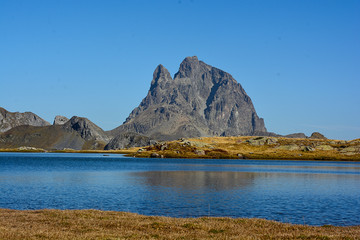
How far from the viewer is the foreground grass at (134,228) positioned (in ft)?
89.4

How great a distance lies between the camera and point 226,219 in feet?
122

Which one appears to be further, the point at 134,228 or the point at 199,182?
the point at 199,182

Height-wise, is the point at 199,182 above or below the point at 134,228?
below

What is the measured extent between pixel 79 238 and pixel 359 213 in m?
40.1

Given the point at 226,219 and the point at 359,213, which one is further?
the point at 359,213

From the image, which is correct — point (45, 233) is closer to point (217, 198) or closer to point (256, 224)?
point (256, 224)

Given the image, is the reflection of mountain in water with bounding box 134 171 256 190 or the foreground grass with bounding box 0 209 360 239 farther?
the reflection of mountain in water with bounding box 134 171 256 190

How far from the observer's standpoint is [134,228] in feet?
102

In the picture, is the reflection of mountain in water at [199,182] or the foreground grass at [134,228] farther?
the reflection of mountain in water at [199,182]

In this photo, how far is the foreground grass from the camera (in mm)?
27250

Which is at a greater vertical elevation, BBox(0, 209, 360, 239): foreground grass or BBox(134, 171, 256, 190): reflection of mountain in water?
BBox(0, 209, 360, 239): foreground grass

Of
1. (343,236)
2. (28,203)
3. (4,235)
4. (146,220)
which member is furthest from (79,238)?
(28,203)

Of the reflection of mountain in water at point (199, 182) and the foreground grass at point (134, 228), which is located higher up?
the foreground grass at point (134, 228)

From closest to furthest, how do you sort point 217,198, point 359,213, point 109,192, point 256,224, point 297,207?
point 256,224 → point 359,213 → point 297,207 → point 217,198 → point 109,192
